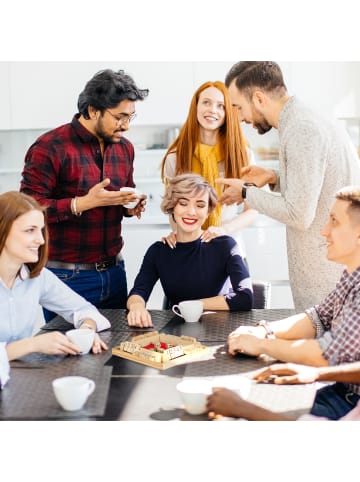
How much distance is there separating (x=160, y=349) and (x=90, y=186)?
97cm

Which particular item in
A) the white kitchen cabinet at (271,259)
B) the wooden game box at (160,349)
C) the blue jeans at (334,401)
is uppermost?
the wooden game box at (160,349)

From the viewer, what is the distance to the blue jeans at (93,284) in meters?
2.25

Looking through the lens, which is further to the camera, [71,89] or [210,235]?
[71,89]

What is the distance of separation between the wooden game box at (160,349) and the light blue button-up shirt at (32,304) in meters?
0.21

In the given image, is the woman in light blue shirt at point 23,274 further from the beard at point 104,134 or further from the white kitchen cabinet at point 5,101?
the white kitchen cabinet at point 5,101

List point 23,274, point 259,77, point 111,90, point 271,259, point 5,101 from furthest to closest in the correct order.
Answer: point 5,101 → point 271,259 → point 111,90 → point 259,77 → point 23,274

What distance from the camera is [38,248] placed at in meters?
1.79

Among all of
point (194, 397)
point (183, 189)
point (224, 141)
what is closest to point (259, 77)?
point (183, 189)

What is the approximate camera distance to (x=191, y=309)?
70.2 inches

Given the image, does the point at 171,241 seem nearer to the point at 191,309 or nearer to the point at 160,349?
the point at 191,309

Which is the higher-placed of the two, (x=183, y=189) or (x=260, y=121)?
(x=260, y=121)

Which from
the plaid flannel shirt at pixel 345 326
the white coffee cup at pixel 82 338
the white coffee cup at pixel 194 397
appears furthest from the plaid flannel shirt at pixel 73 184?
the white coffee cup at pixel 194 397

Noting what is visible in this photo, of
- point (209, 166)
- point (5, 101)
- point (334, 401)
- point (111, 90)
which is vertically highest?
point (5, 101)
